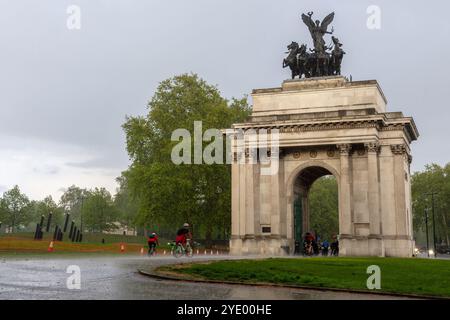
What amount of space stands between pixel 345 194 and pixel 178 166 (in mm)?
19708

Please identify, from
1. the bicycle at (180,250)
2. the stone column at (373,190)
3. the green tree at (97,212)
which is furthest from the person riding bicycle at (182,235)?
the green tree at (97,212)

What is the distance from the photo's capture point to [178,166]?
54.2m

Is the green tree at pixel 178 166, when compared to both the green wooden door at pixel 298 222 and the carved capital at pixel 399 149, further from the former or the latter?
the carved capital at pixel 399 149

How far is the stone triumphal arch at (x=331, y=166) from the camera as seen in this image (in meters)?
40.7

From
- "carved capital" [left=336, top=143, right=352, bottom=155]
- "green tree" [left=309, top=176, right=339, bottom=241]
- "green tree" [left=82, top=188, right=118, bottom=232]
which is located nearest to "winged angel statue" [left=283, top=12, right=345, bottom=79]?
"carved capital" [left=336, top=143, right=352, bottom=155]

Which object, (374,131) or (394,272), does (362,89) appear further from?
(394,272)

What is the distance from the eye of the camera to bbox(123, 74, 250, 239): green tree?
53.7m

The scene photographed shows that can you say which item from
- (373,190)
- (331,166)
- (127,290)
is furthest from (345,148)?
(127,290)

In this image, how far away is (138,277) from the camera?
1572 cm

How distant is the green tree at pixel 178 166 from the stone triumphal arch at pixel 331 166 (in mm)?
9969

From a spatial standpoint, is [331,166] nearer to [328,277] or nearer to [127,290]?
[328,277]

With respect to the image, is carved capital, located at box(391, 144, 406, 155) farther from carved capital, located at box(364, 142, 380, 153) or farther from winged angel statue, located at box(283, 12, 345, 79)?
winged angel statue, located at box(283, 12, 345, 79)
